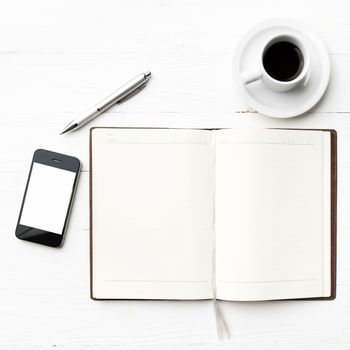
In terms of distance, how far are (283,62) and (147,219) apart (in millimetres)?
275

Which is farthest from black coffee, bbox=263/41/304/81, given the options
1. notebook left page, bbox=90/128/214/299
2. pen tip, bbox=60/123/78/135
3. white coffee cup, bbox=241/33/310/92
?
pen tip, bbox=60/123/78/135

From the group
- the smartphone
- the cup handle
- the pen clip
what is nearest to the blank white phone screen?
the smartphone

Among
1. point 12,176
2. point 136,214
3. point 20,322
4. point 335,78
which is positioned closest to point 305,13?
point 335,78

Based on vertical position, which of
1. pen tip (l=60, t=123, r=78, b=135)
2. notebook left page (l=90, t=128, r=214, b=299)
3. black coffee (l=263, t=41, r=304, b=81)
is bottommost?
notebook left page (l=90, t=128, r=214, b=299)

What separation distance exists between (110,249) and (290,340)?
0.93ft

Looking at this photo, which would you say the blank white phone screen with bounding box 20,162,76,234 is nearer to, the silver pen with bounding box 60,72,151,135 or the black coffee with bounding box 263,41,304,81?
the silver pen with bounding box 60,72,151,135

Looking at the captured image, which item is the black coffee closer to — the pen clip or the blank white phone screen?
the pen clip

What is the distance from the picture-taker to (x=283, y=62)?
67 centimetres

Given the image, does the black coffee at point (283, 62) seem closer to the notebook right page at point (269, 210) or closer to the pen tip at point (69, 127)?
the notebook right page at point (269, 210)

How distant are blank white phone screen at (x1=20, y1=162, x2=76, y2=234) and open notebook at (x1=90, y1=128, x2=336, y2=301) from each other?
1.6 inches

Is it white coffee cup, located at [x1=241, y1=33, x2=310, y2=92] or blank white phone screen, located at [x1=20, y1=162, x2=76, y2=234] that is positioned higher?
white coffee cup, located at [x1=241, y1=33, x2=310, y2=92]

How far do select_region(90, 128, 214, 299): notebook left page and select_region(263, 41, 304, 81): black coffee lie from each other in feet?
0.40

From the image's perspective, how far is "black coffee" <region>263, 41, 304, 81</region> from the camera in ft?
2.19

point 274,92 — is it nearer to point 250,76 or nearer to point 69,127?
point 250,76
